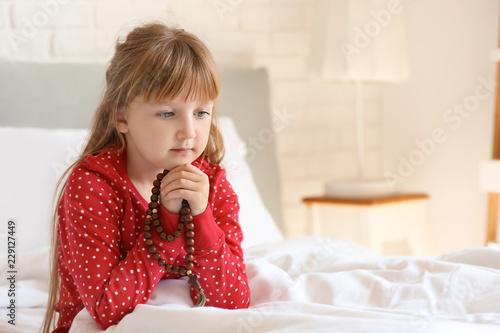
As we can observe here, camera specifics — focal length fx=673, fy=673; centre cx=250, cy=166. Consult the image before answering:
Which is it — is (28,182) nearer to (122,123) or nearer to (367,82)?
(122,123)

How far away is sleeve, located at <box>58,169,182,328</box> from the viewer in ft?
3.44

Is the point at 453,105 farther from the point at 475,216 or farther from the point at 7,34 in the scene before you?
the point at 7,34

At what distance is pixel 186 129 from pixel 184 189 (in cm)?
10

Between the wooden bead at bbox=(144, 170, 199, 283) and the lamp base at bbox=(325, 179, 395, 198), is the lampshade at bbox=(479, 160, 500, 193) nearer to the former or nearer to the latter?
the lamp base at bbox=(325, 179, 395, 198)

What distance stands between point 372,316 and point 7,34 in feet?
4.83

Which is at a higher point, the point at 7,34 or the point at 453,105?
the point at 7,34

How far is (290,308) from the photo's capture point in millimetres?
1071

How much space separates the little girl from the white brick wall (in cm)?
99

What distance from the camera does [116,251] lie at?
111 centimetres

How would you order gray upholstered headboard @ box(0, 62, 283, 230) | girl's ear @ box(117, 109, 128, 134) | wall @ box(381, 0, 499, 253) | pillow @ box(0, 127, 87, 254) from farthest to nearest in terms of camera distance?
wall @ box(381, 0, 499, 253)
gray upholstered headboard @ box(0, 62, 283, 230)
pillow @ box(0, 127, 87, 254)
girl's ear @ box(117, 109, 128, 134)

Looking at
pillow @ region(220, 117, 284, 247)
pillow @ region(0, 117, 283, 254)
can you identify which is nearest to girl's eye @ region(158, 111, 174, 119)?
pillow @ region(0, 117, 283, 254)

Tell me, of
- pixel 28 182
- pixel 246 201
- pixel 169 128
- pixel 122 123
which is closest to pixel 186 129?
pixel 169 128

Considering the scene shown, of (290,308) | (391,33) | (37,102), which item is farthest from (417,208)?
(290,308)

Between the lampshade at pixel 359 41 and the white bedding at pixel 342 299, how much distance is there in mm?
1036
